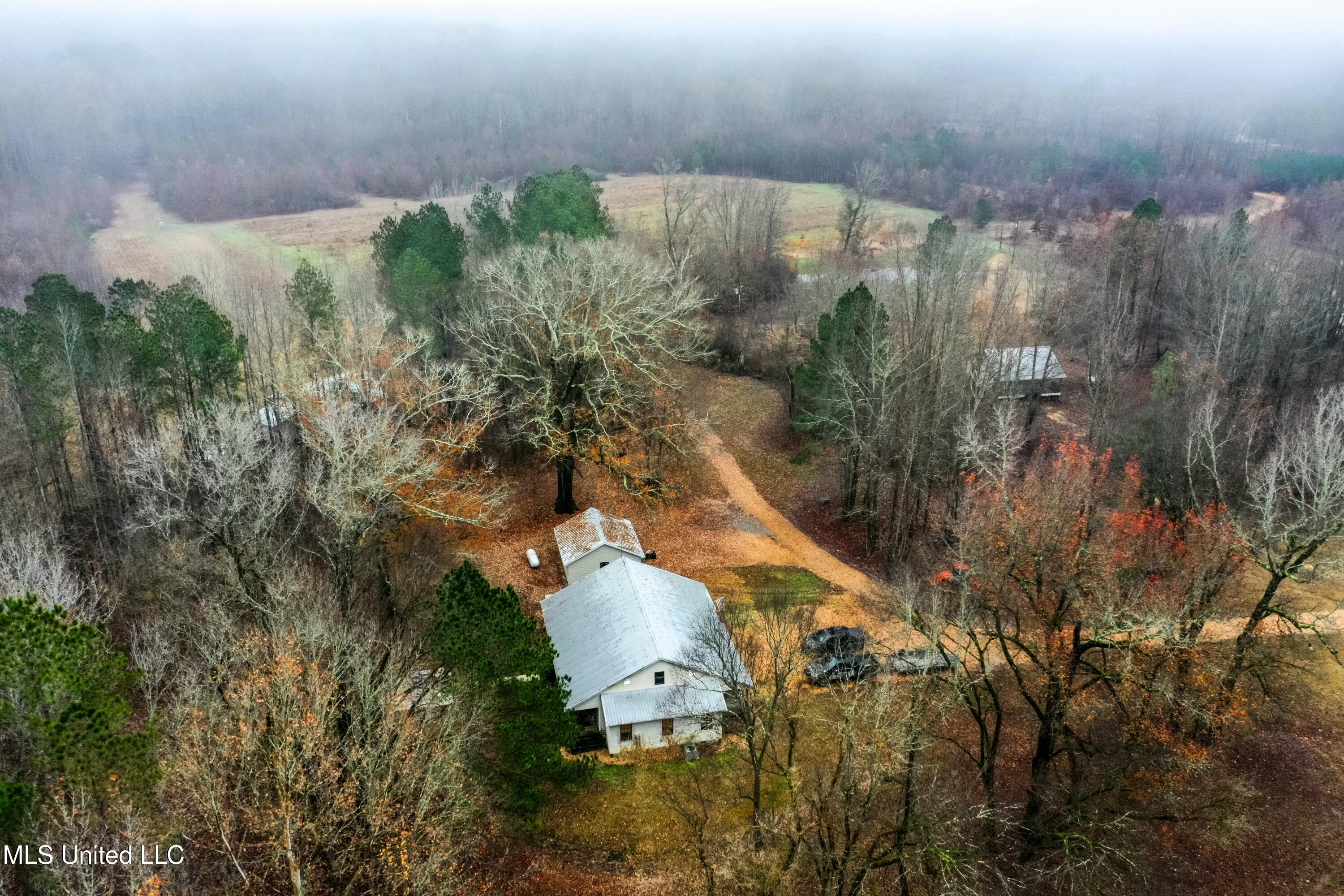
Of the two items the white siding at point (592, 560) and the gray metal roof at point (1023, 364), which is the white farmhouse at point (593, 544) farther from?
the gray metal roof at point (1023, 364)

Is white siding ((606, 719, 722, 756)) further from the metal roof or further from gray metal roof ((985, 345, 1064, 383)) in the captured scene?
gray metal roof ((985, 345, 1064, 383))

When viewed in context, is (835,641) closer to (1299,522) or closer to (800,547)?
(800,547)

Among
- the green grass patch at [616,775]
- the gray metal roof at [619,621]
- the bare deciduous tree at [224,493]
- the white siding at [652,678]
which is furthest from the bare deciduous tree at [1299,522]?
the bare deciduous tree at [224,493]

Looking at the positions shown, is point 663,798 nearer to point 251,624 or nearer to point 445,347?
point 251,624

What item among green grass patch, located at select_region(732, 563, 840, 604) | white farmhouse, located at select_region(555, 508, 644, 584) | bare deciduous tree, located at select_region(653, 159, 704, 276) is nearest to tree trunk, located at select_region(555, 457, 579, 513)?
white farmhouse, located at select_region(555, 508, 644, 584)

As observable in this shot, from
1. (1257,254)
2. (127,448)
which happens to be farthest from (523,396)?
(1257,254)

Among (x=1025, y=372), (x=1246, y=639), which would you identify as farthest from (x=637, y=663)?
(x=1025, y=372)
